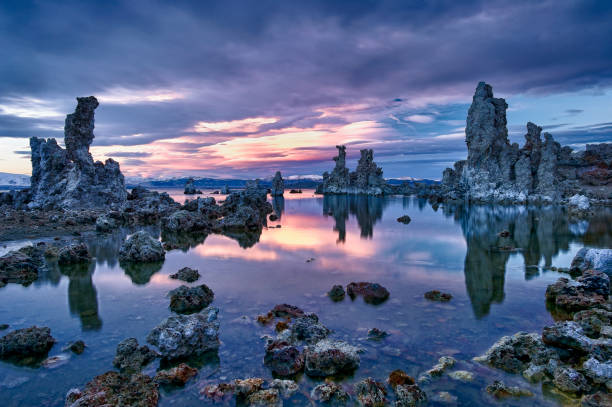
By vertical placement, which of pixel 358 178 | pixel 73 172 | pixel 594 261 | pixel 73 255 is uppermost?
pixel 358 178

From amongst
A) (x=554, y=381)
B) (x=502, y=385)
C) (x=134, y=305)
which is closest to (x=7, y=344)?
(x=134, y=305)

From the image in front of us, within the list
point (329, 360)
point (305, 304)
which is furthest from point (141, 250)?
point (329, 360)

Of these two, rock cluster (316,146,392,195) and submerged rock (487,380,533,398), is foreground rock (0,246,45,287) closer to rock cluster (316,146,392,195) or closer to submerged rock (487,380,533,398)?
submerged rock (487,380,533,398)

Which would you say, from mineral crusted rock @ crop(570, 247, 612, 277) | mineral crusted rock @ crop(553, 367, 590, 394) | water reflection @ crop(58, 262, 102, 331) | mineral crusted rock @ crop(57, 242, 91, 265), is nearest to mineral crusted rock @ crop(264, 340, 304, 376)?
mineral crusted rock @ crop(553, 367, 590, 394)

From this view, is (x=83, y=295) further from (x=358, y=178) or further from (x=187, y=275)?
Answer: (x=358, y=178)

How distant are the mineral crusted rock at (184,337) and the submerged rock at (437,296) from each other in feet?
25.8

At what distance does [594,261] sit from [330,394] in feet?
49.6

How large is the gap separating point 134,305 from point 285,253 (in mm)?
10627

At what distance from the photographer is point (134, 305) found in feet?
38.7

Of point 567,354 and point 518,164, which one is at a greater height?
point 518,164

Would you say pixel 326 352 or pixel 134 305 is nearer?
pixel 326 352

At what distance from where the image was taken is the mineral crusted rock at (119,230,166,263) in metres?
18.5

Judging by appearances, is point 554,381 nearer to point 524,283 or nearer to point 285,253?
point 524,283

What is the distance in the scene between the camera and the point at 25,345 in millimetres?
8281
